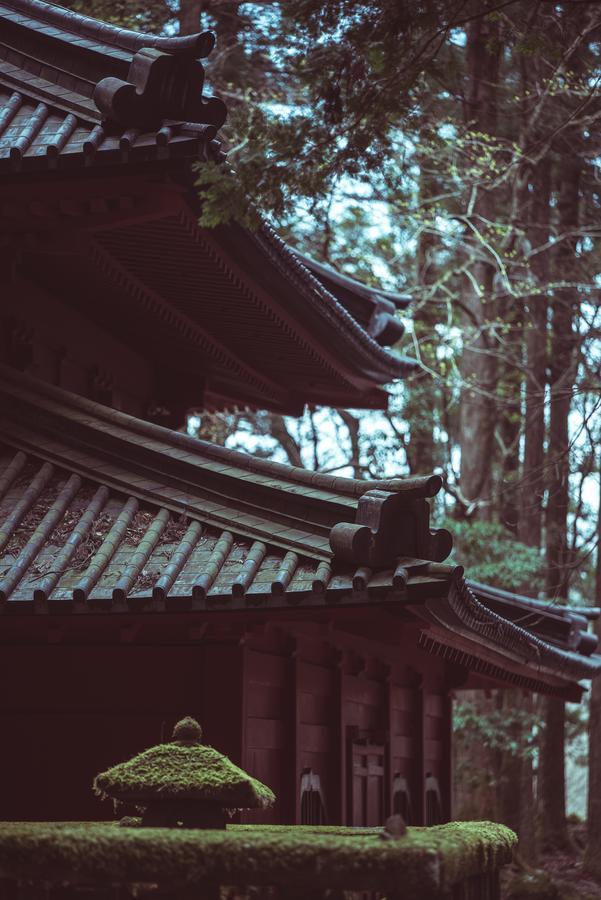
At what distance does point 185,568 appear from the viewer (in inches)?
258

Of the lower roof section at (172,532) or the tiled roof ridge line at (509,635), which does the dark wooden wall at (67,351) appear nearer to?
the lower roof section at (172,532)

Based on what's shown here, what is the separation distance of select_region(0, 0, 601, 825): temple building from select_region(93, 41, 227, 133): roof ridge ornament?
13mm

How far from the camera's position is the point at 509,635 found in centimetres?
944

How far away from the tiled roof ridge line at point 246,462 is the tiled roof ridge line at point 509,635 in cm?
57

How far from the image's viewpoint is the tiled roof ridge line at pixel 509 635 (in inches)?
279

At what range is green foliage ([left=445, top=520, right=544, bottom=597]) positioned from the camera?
62.7ft

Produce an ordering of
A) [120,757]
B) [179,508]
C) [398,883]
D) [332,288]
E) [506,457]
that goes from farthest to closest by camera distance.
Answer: [506,457] < [332,288] < [120,757] < [179,508] < [398,883]

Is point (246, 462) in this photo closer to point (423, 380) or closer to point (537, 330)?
point (537, 330)

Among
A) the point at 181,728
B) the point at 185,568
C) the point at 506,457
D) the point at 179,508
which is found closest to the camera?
the point at 181,728

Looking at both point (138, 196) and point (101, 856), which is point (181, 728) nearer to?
point (101, 856)

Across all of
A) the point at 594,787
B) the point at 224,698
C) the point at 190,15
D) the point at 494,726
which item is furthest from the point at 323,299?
the point at 594,787

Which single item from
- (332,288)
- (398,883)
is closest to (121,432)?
(398,883)

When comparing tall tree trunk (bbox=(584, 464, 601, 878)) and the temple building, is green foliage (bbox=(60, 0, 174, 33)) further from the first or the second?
tall tree trunk (bbox=(584, 464, 601, 878))

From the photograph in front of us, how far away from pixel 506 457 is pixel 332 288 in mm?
16091
